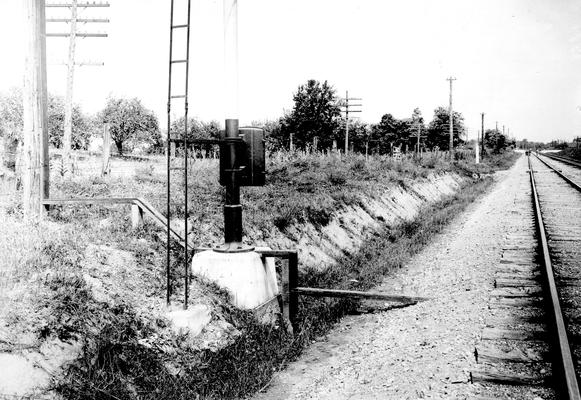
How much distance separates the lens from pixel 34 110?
6.79 m

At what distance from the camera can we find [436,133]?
86.4 metres

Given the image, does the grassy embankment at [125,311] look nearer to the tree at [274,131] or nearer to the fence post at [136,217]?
the fence post at [136,217]

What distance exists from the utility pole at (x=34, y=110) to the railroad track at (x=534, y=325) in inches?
239

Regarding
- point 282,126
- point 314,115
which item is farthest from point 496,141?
point 282,126

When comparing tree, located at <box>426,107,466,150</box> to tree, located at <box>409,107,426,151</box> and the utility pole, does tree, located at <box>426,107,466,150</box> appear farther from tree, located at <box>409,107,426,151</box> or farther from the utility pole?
the utility pole

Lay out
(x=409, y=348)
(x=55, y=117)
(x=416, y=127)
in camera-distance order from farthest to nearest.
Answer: (x=416, y=127) → (x=55, y=117) → (x=409, y=348)

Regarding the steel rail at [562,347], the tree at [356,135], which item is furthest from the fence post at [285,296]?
the tree at [356,135]

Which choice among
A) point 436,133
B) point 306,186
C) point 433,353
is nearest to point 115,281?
point 433,353

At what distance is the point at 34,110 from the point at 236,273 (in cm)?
370

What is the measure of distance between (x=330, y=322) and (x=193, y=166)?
8.85 meters

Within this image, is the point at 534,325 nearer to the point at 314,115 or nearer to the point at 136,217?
the point at 136,217

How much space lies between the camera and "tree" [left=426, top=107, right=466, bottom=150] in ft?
276

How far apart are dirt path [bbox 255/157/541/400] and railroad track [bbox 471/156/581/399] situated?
0.16m

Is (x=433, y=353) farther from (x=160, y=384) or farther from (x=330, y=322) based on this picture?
(x=160, y=384)
